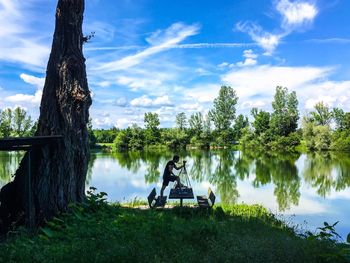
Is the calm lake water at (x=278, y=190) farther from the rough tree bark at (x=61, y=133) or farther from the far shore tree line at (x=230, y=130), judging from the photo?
the far shore tree line at (x=230, y=130)

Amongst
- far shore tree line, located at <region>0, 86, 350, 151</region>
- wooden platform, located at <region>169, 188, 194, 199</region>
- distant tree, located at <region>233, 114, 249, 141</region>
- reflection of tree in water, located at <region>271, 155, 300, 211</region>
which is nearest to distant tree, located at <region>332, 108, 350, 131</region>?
far shore tree line, located at <region>0, 86, 350, 151</region>

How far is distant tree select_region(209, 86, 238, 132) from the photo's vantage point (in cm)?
8225

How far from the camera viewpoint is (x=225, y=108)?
82.6m

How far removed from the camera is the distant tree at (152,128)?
83281 mm

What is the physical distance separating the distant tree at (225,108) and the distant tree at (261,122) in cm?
636

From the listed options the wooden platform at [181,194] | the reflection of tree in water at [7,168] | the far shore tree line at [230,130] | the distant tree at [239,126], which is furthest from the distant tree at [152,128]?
the wooden platform at [181,194]

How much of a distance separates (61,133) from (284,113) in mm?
75765

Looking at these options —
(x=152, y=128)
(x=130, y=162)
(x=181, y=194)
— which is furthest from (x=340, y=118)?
(x=181, y=194)

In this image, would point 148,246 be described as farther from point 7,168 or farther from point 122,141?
point 122,141

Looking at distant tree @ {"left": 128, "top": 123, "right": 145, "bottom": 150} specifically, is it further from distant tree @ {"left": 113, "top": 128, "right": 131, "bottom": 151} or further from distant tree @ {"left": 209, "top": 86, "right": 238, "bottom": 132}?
distant tree @ {"left": 209, "top": 86, "right": 238, "bottom": 132}

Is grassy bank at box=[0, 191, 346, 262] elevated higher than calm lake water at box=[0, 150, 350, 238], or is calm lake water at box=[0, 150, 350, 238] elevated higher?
grassy bank at box=[0, 191, 346, 262]

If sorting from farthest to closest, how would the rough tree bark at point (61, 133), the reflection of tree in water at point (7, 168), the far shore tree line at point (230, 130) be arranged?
the far shore tree line at point (230, 130)
the reflection of tree in water at point (7, 168)
the rough tree bark at point (61, 133)

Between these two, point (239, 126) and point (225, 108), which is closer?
point (225, 108)

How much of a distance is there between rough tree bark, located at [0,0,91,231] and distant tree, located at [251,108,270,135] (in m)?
76.5
